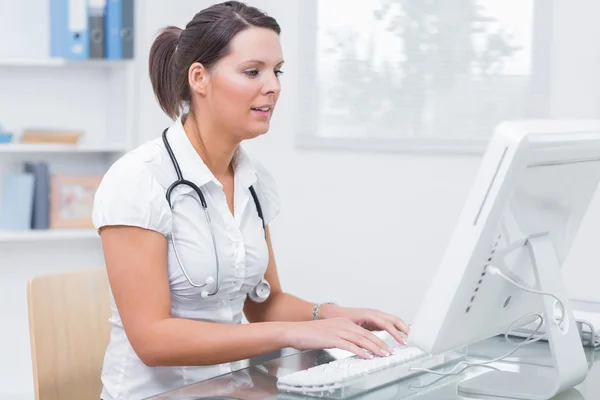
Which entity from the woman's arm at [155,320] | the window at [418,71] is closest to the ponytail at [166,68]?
the woman's arm at [155,320]

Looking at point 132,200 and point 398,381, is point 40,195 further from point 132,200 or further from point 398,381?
point 398,381

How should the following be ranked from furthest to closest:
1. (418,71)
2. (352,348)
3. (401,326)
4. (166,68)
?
(418,71), (166,68), (401,326), (352,348)

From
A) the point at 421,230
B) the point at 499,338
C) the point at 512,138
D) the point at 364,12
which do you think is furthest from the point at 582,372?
the point at 364,12

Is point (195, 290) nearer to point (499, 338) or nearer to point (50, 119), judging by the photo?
point (499, 338)

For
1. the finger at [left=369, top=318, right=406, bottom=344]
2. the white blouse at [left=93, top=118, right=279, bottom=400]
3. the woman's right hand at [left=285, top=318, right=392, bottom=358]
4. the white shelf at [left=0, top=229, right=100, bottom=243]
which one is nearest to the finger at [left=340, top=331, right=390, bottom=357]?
the woman's right hand at [left=285, top=318, right=392, bottom=358]

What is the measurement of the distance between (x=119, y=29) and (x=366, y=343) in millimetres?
2267

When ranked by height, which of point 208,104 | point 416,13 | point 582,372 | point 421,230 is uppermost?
point 416,13

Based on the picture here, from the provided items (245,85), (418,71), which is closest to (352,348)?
(245,85)

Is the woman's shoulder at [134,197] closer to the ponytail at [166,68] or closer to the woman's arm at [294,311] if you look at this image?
the ponytail at [166,68]

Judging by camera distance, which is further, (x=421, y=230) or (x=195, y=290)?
(x=421, y=230)

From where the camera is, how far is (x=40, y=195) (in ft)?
11.2

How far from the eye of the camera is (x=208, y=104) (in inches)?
73.0

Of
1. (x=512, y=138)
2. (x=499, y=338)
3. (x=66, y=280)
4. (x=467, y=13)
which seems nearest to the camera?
(x=512, y=138)

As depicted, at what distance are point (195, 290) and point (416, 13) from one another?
72.0 inches
